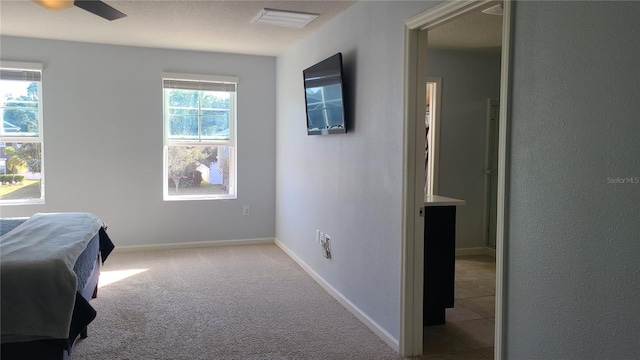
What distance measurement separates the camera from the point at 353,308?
3.55 meters

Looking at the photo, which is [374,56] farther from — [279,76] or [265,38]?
[279,76]

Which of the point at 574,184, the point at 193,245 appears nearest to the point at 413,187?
the point at 574,184

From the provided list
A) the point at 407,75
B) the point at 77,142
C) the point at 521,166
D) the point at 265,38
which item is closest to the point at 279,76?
the point at 265,38

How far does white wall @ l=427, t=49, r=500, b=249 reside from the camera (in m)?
5.30

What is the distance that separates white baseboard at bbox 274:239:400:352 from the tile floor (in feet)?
0.72

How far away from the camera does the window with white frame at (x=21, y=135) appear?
16.0 feet

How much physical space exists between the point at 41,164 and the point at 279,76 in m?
2.74

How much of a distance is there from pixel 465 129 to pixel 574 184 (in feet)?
12.5

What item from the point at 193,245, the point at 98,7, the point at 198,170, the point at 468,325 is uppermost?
the point at 98,7

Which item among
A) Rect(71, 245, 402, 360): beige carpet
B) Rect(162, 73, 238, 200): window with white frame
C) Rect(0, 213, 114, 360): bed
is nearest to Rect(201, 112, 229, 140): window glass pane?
Rect(162, 73, 238, 200): window with white frame

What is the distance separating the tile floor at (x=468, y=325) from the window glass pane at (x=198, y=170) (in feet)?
9.58

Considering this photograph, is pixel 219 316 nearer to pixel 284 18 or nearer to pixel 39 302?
pixel 39 302

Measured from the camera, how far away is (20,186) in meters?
5.04

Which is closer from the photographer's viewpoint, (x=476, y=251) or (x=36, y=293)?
(x=36, y=293)
